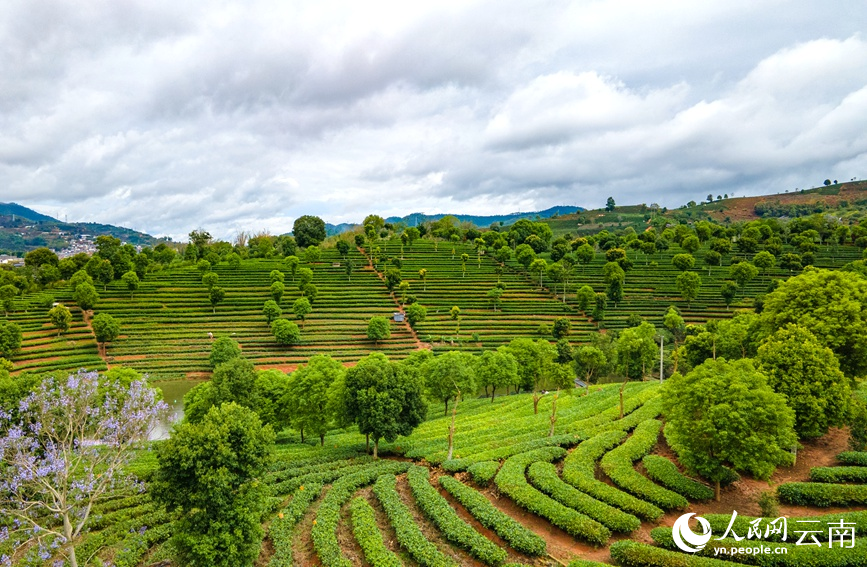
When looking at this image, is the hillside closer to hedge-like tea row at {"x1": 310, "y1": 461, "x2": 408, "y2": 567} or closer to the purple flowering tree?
hedge-like tea row at {"x1": 310, "y1": 461, "x2": 408, "y2": 567}

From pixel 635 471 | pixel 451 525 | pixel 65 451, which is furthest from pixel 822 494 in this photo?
pixel 65 451

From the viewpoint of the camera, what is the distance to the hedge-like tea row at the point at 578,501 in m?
18.9

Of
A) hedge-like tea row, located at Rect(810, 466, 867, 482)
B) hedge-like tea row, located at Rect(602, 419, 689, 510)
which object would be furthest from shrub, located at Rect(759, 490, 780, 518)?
hedge-like tea row, located at Rect(810, 466, 867, 482)

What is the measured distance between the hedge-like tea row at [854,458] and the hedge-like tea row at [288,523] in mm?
27272

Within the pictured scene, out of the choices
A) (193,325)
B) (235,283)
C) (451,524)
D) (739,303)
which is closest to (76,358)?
(193,325)

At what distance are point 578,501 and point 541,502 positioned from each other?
1671 millimetres

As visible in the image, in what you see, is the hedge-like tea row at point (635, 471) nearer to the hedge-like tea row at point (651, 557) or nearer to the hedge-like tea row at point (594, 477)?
the hedge-like tea row at point (594, 477)

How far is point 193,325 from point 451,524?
208 feet

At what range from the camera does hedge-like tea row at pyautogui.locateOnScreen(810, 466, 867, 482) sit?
21594 millimetres

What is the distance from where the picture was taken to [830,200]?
186375 mm

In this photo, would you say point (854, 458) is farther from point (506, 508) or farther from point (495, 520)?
point (495, 520)

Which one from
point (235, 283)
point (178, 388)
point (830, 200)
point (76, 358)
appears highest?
point (830, 200)

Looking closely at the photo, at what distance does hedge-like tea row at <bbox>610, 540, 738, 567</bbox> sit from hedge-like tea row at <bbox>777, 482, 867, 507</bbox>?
24.3ft

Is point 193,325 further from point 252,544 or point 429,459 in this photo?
point 252,544
